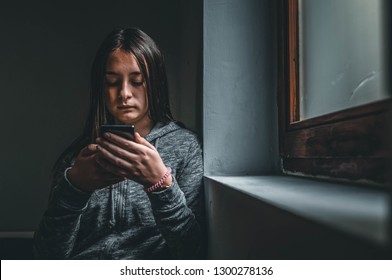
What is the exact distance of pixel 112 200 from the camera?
0.87m

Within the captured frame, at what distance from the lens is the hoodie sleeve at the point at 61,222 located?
77 centimetres

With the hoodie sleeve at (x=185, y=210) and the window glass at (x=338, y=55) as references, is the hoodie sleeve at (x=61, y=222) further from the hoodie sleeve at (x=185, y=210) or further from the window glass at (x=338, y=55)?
the window glass at (x=338, y=55)

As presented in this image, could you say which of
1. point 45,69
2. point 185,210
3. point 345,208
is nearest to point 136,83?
point 185,210

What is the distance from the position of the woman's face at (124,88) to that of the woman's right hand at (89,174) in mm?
201

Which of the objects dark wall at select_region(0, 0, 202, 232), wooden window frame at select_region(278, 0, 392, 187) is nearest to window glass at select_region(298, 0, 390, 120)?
wooden window frame at select_region(278, 0, 392, 187)

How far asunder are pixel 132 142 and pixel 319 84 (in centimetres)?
32

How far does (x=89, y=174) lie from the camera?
73 cm

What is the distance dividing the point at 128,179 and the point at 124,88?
20cm

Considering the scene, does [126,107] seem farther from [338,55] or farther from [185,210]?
[338,55]

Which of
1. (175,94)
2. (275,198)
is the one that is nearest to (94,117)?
(275,198)

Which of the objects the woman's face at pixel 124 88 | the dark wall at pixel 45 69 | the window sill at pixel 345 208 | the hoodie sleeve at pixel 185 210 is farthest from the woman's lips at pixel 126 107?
the dark wall at pixel 45 69

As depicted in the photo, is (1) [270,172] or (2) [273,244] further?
(1) [270,172]

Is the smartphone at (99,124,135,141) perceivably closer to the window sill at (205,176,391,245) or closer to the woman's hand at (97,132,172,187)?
the woman's hand at (97,132,172,187)
